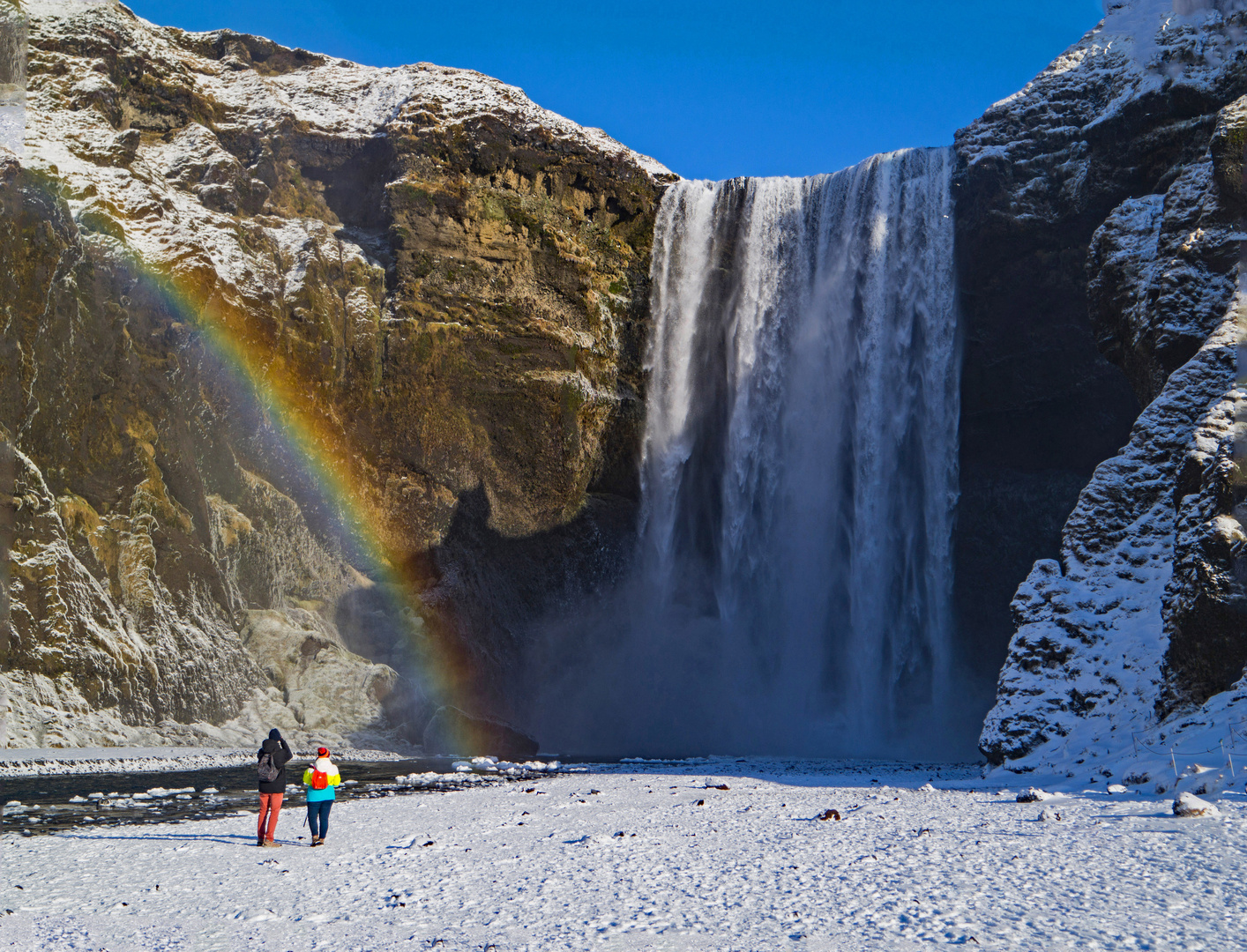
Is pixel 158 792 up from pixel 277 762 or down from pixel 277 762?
down

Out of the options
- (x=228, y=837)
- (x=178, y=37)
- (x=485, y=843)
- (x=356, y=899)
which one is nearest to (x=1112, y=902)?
(x=356, y=899)

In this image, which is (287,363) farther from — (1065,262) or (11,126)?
(1065,262)

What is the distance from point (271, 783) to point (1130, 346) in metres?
26.3

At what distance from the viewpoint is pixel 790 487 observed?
43.0m

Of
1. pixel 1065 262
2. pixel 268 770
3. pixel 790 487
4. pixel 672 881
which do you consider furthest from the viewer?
pixel 790 487

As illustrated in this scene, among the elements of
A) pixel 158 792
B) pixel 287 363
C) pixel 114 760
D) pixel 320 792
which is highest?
pixel 287 363

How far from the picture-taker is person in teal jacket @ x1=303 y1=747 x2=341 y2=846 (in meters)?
12.5

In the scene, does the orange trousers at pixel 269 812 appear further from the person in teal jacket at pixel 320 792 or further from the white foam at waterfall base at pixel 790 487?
the white foam at waterfall base at pixel 790 487

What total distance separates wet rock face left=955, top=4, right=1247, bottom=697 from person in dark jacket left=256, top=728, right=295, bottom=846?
23.6 meters

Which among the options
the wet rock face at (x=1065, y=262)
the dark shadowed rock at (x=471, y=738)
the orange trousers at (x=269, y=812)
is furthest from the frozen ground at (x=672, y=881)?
the dark shadowed rock at (x=471, y=738)

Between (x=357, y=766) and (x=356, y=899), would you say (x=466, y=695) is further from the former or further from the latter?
(x=356, y=899)

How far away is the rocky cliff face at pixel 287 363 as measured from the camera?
110 feet

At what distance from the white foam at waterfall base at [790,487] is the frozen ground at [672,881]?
85.5 ft

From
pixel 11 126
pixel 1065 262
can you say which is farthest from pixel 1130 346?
pixel 11 126
